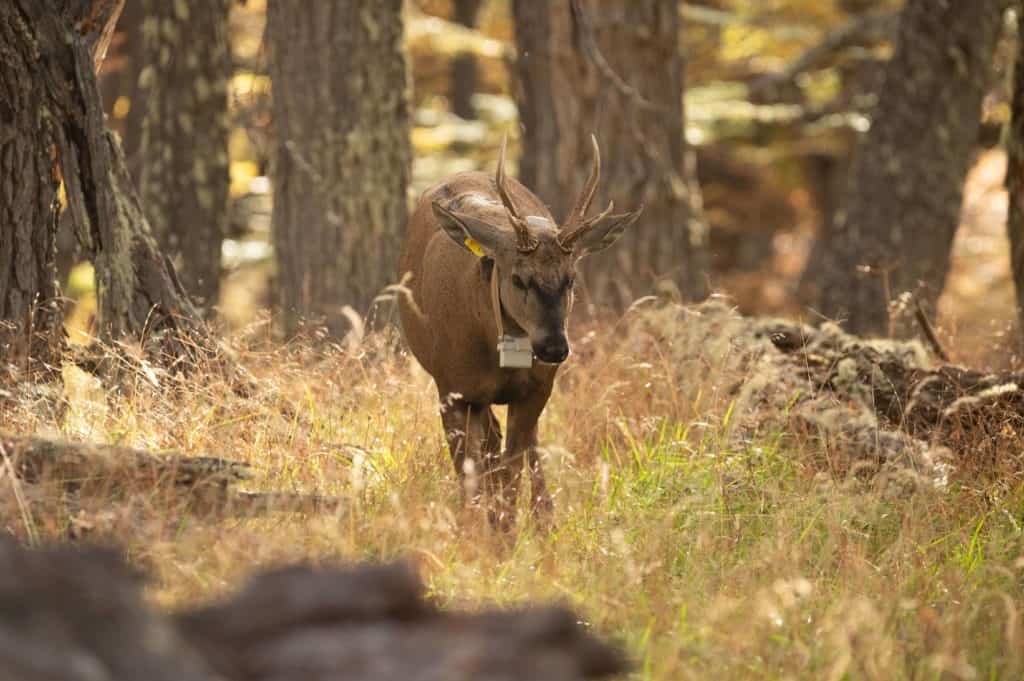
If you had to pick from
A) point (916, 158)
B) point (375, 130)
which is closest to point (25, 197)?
point (375, 130)

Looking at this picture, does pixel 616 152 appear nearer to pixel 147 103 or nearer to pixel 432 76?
pixel 147 103

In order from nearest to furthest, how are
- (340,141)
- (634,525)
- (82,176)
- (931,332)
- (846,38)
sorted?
(634,525) < (82,176) < (931,332) < (340,141) < (846,38)

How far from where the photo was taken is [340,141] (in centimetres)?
1105

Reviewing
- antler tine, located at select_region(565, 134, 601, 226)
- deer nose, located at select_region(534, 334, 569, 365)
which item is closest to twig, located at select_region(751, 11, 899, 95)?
antler tine, located at select_region(565, 134, 601, 226)

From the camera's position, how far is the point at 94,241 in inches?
303

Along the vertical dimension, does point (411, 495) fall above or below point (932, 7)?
below

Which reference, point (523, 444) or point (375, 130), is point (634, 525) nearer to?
point (523, 444)

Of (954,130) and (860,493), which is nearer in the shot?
(860,493)

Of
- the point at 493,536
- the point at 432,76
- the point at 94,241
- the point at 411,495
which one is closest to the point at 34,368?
the point at 94,241

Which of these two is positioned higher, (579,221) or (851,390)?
(579,221)

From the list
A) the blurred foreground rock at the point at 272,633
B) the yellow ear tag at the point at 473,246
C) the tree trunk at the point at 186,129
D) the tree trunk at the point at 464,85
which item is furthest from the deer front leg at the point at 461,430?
the tree trunk at the point at 464,85

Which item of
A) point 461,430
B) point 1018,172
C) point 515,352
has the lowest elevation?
point 461,430

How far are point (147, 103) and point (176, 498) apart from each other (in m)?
7.88

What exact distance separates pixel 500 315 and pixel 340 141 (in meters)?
4.78
